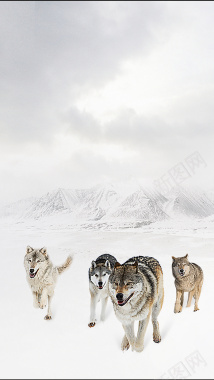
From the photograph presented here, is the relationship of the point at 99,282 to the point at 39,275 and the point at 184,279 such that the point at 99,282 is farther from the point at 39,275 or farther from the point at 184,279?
the point at 184,279

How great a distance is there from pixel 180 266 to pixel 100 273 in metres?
2.13

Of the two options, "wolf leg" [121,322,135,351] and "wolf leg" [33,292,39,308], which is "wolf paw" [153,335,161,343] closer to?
"wolf leg" [121,322,135,351]

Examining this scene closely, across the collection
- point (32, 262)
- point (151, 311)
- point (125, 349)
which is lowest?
point (125, 349)

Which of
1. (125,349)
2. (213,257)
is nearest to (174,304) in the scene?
(125,349)

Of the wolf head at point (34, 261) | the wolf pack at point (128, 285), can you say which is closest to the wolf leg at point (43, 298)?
the wolf pack at point (128, 285)

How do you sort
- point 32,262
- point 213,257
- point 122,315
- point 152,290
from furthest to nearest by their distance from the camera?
point 213,257, point 32,262, point 152,290, point 122,315

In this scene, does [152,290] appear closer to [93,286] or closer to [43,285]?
[93,286]

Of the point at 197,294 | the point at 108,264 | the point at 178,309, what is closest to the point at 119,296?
the point at 108,264

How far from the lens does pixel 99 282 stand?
237 inches

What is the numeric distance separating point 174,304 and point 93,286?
202 cm

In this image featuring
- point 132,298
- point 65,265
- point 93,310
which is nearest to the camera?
point 132,298

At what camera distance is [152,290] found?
5574 mm

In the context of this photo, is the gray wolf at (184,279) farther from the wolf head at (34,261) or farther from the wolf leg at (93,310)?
the wolf head at (34,261)

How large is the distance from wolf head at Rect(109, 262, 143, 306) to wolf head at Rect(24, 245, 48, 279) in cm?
250
